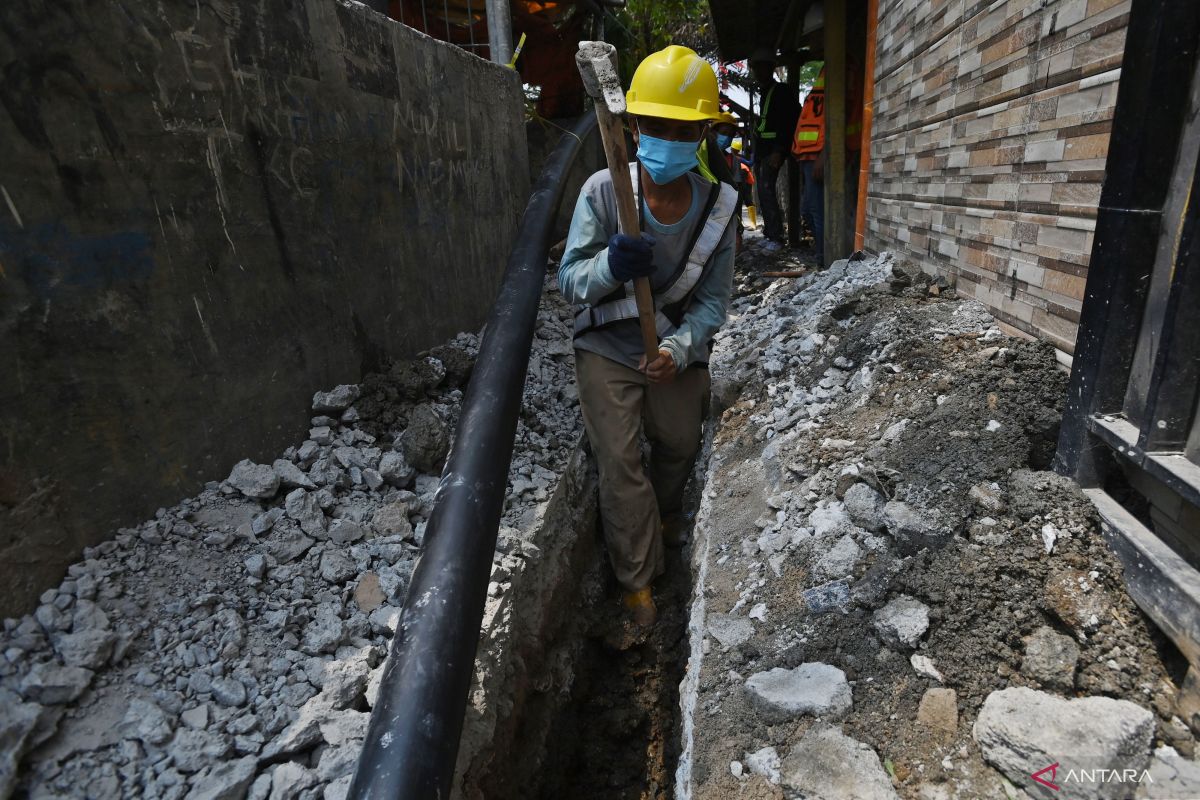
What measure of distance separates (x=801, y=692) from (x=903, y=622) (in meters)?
0.33

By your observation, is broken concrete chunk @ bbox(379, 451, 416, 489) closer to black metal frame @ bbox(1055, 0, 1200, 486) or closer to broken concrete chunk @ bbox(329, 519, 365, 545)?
broken concrete chunk @ bbox(329, 519, 365, 545)

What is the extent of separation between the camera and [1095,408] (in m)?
1.72

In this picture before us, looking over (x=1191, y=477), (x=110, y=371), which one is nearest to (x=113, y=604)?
(x=110, y=371)

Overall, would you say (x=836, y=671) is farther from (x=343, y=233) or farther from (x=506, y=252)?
(x=506, y=252)

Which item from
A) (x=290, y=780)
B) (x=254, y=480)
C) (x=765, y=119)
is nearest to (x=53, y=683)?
(x=290, y=780)

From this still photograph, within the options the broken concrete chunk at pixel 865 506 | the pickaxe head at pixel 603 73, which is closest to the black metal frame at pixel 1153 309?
the broken concrete chunk at pixel 865 506

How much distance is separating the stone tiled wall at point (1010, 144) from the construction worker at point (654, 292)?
107 cm

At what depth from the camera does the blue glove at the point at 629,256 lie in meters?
2.34

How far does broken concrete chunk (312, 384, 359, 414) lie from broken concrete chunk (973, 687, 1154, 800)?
8.25ft

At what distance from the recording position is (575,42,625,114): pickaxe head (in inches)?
80.9

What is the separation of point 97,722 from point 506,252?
385cm

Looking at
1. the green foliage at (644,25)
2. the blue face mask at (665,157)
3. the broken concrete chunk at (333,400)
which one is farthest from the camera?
the green foliage at (644,25)

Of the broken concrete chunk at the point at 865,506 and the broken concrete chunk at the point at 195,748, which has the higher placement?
the broken concrete chunk at the point at 865,506

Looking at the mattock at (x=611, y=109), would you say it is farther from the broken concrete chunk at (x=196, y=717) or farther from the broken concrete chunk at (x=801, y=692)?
the broken concrete chunk at (x=196, y=717)
